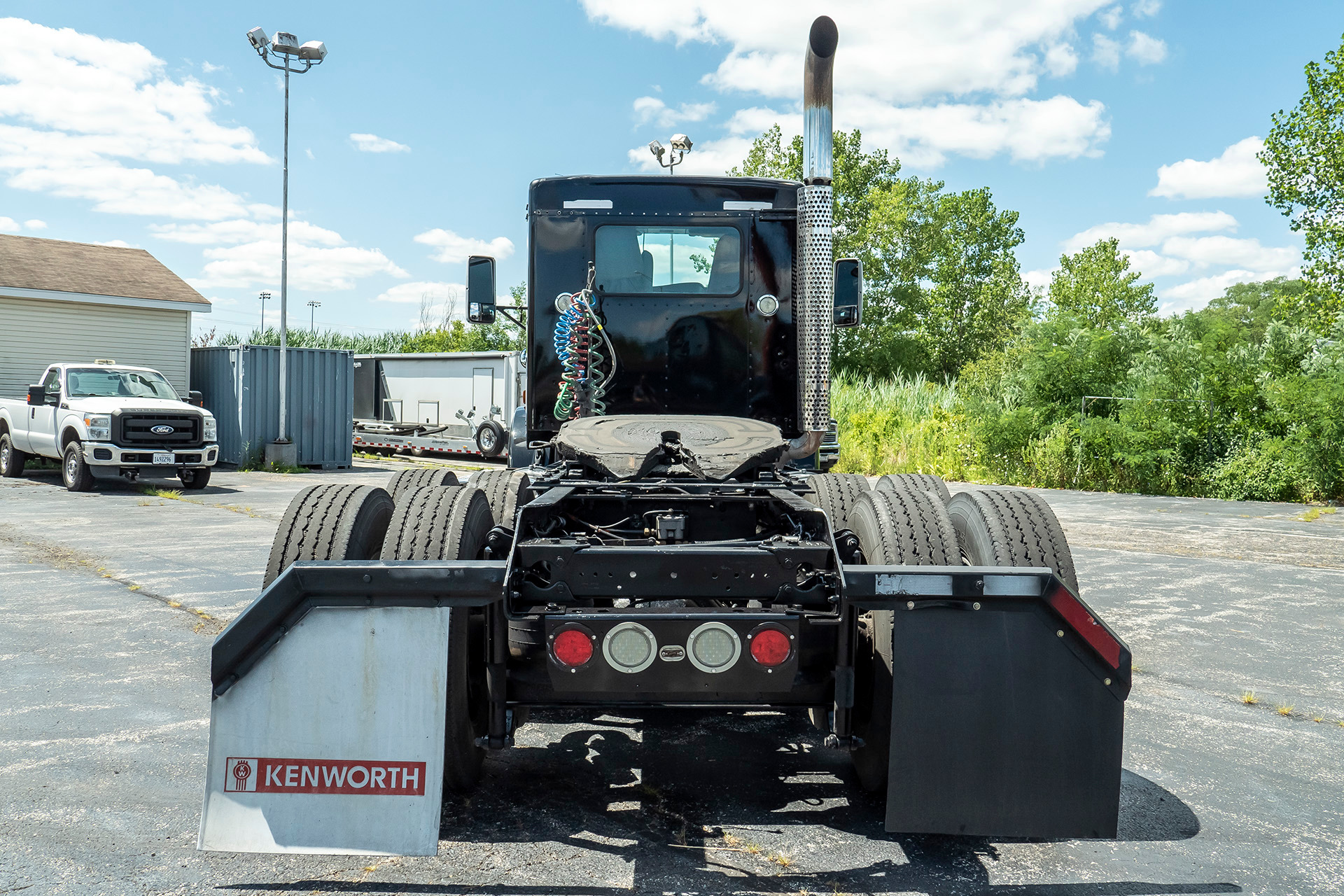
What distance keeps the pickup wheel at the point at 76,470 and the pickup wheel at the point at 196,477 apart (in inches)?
52.0

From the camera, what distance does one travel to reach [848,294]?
6145mm

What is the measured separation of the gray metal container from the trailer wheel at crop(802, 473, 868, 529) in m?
19.9

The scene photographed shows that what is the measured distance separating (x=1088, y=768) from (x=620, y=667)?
4.68 feet

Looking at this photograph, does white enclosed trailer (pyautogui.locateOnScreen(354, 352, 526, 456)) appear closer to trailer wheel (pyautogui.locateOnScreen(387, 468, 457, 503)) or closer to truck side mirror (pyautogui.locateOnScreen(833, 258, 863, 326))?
truck side mirror (pyautogui.locateOnScreen(833, 258, 863, 326))

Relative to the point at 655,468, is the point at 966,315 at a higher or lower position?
higher

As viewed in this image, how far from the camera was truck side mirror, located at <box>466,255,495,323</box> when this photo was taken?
243 inches

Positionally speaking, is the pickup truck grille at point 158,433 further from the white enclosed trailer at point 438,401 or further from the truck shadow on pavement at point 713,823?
the truck shadow on pavement at point 713,823

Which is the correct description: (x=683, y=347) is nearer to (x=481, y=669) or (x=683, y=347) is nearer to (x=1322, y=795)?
(x=481, y=669)

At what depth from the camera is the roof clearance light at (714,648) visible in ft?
9.72

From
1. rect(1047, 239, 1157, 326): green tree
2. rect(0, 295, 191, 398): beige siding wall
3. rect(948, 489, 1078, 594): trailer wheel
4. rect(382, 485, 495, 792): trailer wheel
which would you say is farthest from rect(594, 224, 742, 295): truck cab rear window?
rect(1047, 239, 1157, 326): green tree

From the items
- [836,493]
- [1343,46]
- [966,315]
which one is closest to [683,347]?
[836,493]

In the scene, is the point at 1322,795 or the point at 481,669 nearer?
the point at 481,669

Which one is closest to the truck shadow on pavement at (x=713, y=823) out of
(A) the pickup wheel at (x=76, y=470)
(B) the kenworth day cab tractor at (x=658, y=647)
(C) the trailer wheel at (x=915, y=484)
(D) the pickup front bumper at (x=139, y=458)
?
(B) the kenworth day cab tractor at (x=658, y=647)

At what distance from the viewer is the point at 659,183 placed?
5660 millimetres
